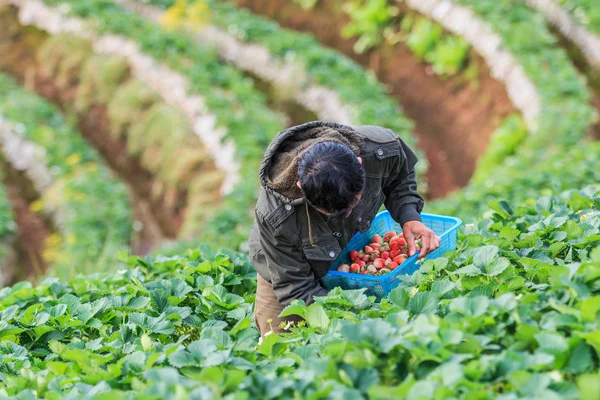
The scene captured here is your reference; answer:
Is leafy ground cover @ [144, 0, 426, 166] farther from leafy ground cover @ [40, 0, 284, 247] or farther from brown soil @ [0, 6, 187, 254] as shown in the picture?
brown soil @ [0, 6, 187, 254]

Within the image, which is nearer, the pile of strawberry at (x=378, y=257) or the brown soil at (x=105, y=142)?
the pile of strawberry at (x=378, y=257)

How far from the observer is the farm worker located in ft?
8.92

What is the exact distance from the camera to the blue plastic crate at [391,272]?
314 cm

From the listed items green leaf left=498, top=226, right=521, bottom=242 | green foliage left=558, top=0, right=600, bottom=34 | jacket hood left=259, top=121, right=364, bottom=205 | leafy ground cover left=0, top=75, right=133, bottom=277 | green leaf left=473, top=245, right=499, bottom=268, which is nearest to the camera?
green leaf left=473, top=245, right=499, bottom=268

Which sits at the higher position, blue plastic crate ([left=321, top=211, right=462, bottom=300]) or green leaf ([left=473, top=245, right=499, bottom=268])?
green leaf ([left=473, top=245, right=499, bottom=268])

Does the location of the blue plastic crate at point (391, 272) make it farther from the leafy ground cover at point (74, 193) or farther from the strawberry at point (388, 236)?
the leafy ground cover at point (74, 193)

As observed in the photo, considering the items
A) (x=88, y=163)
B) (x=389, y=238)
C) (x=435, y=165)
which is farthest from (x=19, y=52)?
(x=389, y=238)

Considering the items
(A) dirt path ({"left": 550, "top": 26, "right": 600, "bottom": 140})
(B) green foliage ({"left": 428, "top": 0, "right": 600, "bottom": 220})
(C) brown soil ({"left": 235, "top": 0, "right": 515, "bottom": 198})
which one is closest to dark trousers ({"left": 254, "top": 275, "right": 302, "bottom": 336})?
(B) green foliage ({"left": 428, "top": 0, "right": 600, "bottom": 220})

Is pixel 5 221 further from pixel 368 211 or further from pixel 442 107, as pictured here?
pixel 368 211

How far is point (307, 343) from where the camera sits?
2.65 meters

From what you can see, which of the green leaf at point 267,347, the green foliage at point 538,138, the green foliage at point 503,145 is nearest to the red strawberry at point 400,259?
the green leaf at point 267,347

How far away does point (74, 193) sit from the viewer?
958cm

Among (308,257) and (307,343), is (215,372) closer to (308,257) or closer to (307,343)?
(307,343)

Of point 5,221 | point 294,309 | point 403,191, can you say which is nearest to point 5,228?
point 5,221
